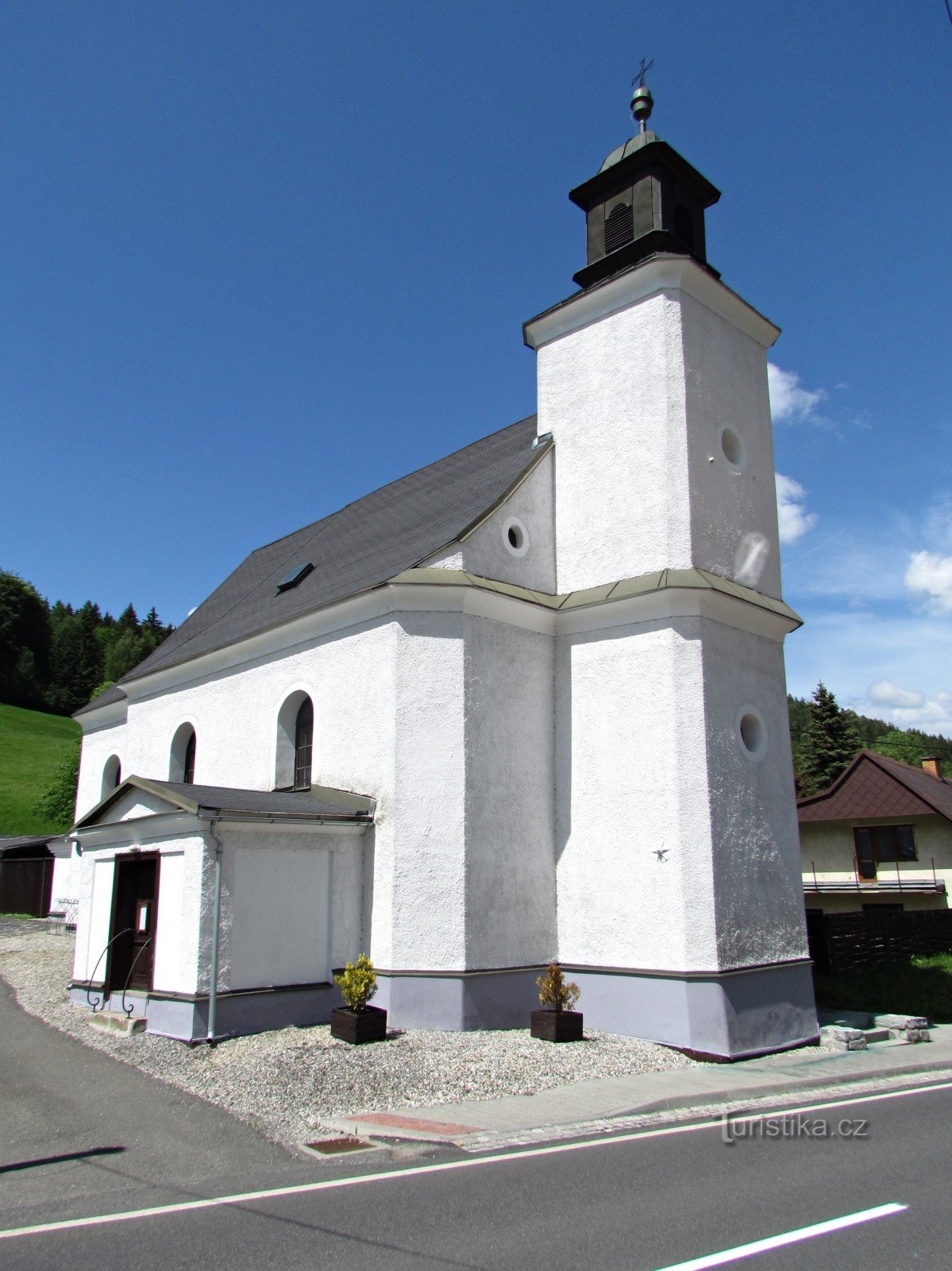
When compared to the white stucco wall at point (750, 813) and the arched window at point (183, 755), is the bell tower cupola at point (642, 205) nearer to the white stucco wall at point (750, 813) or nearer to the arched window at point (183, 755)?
the white stucco wall at point (750, 813)

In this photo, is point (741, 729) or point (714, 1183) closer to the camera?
point (714, 1183)

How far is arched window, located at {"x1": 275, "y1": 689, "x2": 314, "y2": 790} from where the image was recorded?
16.1 meters

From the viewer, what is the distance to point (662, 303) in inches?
593

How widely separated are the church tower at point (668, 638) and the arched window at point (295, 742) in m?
4.62

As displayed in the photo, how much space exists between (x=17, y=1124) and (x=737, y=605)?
11.1m

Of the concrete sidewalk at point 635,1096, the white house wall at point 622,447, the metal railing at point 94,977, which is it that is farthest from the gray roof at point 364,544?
the concrete sidewalk at point 635,1096

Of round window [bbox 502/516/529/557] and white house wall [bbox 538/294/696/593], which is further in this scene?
round window [bbox 502/516/529/557]

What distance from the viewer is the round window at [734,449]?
15.6 metres

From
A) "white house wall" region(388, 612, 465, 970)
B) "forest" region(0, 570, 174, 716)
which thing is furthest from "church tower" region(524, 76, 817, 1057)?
"forest" region(0, 570, 174, 716)

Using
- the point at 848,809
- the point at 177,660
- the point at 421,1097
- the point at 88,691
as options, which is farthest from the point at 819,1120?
the point at 88,691

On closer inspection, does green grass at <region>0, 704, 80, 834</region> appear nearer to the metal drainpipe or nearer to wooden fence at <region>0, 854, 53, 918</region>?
wooden fence at <region>0, 854, 53, 918</region>

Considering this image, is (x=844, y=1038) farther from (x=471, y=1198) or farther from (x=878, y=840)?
(x=878, y=840)

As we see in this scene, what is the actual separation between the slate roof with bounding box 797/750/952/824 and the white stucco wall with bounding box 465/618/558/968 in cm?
1922

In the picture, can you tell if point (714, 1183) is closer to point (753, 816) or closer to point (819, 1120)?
point (819, 1120)
